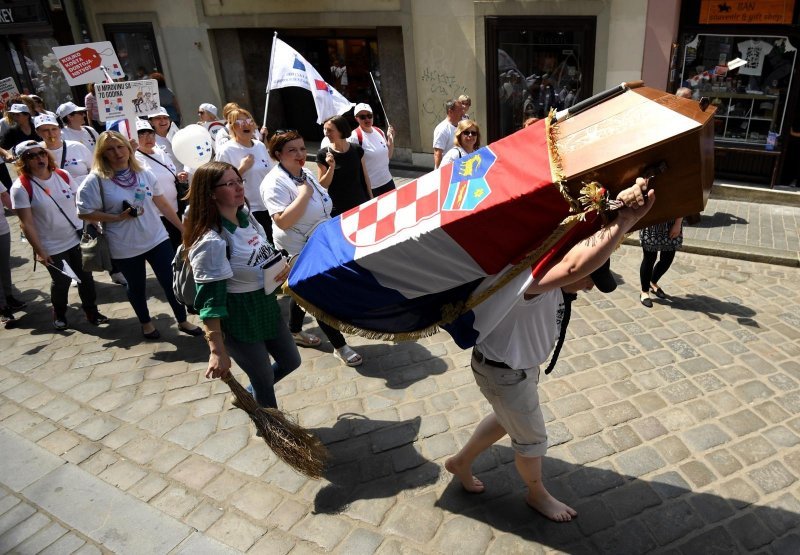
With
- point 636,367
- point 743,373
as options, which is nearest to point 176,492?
point 636,367

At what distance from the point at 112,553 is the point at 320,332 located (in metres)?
2.68

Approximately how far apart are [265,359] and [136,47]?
15341 mm

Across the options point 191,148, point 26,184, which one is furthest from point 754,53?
point 26,184

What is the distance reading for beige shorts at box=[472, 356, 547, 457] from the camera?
9.91 ft

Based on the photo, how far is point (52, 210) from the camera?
5.93m

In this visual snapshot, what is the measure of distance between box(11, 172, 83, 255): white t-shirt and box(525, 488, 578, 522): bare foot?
5.15m

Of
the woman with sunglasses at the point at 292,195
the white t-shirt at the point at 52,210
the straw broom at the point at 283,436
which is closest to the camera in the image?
the straw broom at the point at 283,436

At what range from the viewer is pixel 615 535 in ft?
10.9

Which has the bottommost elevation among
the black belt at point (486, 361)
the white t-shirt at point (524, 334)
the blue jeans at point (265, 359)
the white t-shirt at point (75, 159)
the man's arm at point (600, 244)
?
the blue jeans at point (265, 359)

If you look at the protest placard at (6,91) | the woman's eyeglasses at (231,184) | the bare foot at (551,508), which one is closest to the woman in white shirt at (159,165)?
the woman's eyeglasses at (231,184)

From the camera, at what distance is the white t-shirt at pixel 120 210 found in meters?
5.19

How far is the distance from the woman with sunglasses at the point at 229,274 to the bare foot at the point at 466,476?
1.31 metres

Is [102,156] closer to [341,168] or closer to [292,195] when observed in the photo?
[292,195]

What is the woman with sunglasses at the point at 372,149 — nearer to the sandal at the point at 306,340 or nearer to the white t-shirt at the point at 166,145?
the sandal at the point at 306,340
